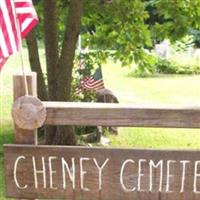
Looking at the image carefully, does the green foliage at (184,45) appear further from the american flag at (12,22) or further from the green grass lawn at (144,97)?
the american flag at (12,22)

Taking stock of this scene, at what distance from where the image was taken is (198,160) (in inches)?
116

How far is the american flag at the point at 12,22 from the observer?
3156 millimetres

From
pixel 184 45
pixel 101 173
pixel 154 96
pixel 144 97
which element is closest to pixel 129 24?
pixel 144 97

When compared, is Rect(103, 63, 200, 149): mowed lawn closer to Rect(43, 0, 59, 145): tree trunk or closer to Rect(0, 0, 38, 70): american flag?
Rect(43, 0, 59, 145): tree trunk

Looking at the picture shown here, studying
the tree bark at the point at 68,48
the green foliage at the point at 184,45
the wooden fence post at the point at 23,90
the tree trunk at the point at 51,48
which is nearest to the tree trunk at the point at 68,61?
the tree bark at the point at 68,48

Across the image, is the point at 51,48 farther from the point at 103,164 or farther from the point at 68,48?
the point at 103,164

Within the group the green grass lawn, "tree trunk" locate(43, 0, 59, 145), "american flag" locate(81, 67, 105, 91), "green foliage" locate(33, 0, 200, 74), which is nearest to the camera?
"tree trunk" locate(43, 0, 59, 145)

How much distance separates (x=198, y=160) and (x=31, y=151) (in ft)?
2.68

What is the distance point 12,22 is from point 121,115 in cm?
77

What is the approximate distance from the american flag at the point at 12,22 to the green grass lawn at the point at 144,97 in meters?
1.47

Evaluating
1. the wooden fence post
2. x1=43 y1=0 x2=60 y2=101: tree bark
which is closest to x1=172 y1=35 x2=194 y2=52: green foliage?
x1=43 y1=0 x2=60 y2=101: tree bark

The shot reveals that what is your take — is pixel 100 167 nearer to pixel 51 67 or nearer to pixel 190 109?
pixel 190 109

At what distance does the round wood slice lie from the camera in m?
2.99

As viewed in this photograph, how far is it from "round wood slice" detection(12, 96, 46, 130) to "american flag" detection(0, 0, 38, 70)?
350 mm
